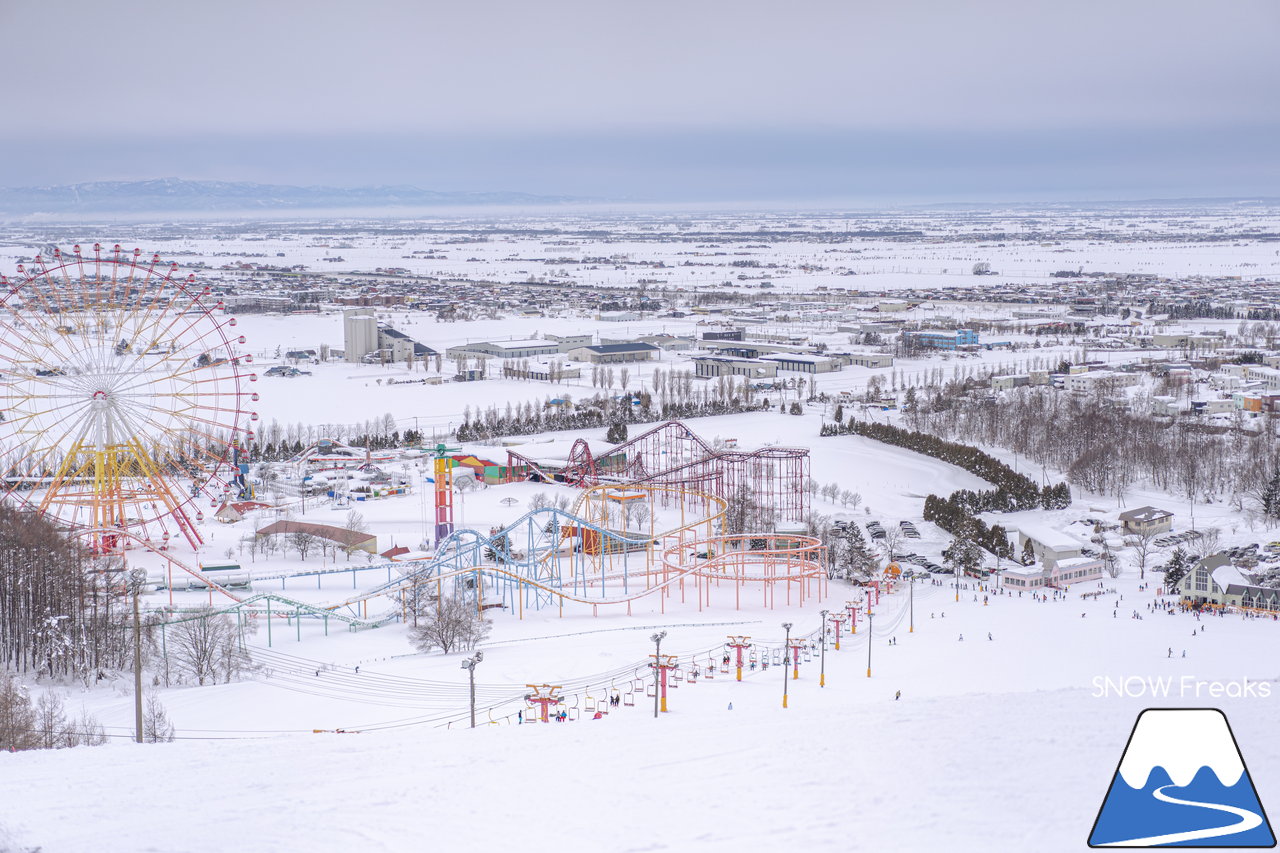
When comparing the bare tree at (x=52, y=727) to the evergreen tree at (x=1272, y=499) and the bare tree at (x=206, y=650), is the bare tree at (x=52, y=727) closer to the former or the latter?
the bare tree at (x=206, y=650)

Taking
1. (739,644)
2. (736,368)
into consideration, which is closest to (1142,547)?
(739,644)

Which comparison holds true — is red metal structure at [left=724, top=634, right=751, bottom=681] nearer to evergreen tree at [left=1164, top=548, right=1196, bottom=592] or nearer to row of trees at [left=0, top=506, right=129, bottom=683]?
row of trees at [left=0, top=506, right=129, bottom=683]

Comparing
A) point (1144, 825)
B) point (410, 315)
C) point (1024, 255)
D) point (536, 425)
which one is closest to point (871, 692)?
point (1144, 825)

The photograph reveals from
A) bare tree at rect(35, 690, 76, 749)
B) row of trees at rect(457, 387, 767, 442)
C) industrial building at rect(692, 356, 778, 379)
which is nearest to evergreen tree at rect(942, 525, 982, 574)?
row of trees at rect(457, 387, 767, 442)

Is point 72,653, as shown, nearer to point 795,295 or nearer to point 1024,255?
point 795,295

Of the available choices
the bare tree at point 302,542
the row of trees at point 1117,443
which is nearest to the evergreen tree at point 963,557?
the row of trees at point 1117,443

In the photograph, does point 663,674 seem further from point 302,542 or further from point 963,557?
point 302,542
